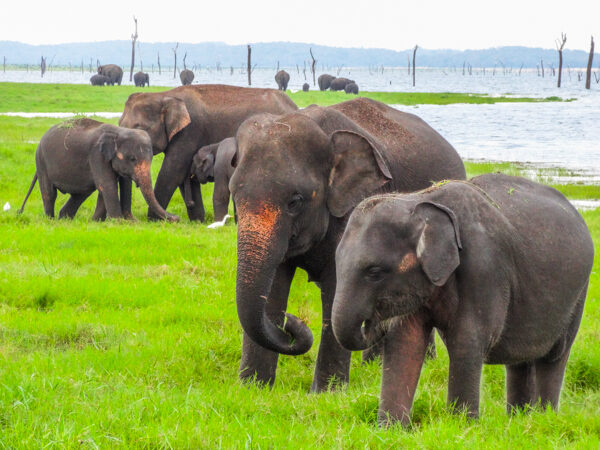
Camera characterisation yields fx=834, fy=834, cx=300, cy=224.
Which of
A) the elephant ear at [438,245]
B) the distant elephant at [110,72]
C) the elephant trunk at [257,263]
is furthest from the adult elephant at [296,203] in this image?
the distant elephant at [110,72]

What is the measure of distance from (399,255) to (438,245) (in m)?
0.22

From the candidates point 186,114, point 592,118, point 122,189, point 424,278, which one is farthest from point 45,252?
point 592,118

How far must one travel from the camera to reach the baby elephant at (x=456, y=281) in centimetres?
448

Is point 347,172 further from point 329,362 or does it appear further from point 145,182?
point 145,182

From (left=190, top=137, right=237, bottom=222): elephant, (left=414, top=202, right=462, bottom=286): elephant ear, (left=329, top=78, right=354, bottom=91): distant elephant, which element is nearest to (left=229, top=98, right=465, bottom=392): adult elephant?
(left=414, top=202, right=462, bottom=286): elephant ear

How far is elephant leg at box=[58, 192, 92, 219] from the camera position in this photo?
48.1 ft

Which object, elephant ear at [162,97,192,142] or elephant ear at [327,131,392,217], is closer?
elephant ear at [327,131,392,217]

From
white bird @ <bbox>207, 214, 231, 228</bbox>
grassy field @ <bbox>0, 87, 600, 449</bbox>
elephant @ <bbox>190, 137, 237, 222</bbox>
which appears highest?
elephant @ <bbox>190, 137, 237, 222</bbox>

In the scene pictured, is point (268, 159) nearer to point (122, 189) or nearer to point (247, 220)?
point (247, 220)

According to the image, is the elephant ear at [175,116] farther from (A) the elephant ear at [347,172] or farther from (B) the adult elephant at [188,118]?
(A) the elephant ear at [347,172]

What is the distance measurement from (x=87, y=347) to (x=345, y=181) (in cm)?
265

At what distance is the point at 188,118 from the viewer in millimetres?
14875

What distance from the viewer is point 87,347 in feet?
22.4

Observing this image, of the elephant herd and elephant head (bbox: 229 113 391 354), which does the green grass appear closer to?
the elephant herd
